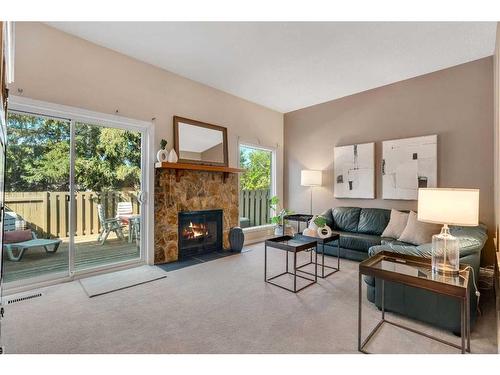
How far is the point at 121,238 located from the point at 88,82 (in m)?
2.09

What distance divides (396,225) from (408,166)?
3.32 ft

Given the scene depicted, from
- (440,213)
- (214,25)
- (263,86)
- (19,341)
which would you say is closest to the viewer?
(440,213)

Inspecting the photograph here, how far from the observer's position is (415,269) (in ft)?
5.98

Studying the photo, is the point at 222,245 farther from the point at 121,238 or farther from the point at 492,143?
the point at 492,143

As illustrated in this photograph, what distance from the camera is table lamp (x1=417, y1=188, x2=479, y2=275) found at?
1.65 m

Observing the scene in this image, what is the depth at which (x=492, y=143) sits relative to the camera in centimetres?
339

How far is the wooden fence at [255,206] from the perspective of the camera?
5273 millimetres

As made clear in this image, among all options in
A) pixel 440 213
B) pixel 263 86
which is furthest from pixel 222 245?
pixel 440 213

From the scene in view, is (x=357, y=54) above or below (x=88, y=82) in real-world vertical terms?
above

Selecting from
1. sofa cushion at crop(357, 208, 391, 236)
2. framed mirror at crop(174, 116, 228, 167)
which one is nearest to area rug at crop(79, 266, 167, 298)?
framed mirror at crop(174, 116, 228, 167)

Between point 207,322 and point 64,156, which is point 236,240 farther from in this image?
point 64,156

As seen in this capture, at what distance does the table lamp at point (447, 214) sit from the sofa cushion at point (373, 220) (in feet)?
8.05

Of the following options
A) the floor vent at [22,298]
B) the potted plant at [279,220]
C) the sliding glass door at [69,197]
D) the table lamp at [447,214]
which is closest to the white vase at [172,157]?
the sliding glass door at [69,197]

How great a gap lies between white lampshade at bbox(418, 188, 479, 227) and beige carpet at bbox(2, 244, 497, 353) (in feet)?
3.07
